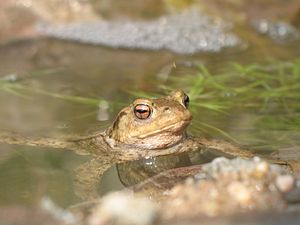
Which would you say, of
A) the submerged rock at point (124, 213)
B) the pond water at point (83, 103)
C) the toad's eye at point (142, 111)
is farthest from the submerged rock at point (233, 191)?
the toad's eye at point (142, 111)

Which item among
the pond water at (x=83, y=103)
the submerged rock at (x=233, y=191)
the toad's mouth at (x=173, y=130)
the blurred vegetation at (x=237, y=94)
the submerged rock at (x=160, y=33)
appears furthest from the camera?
the submerged rock at (x=160, y=33)

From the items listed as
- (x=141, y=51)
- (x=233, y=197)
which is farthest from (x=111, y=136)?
(x=141, y=51)

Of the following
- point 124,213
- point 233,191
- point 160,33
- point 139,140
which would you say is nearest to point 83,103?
point 139,140

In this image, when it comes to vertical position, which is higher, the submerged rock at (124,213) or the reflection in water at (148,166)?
the reflection in water at (148,166)

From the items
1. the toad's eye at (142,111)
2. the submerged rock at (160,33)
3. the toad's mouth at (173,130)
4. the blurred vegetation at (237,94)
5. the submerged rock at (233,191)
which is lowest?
the submerged rock at (233,191)

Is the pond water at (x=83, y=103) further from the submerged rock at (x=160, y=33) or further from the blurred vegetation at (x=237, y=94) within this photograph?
the submerged rock at (x=160, y=33)

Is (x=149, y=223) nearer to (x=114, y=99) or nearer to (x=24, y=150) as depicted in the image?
(x=24, y=150)

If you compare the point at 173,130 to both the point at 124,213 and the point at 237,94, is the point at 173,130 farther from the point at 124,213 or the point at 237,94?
the point at 124,213
